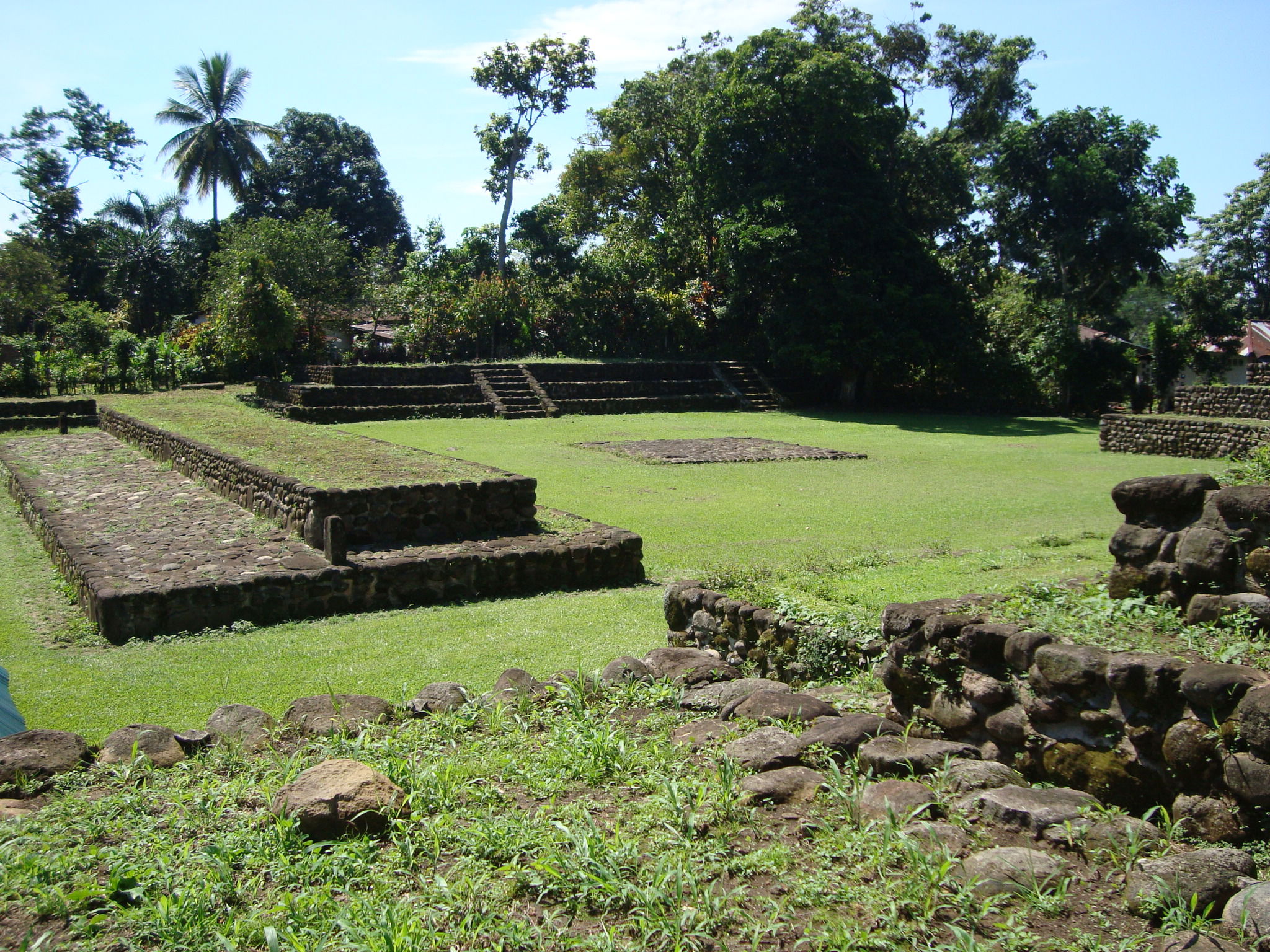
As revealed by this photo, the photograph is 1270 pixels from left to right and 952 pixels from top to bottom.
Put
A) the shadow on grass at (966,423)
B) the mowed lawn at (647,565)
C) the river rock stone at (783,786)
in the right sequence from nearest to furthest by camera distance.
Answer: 1. the river rock stone at (783,786)
2. the mowed lawn at (647,565)
3. the shadow on grass at (966,423)

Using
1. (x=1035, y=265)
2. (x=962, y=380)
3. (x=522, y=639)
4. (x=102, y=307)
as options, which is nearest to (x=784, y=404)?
(x=962, y=380)

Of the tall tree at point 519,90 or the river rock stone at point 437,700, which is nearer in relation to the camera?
the river rock stone at point 437,700

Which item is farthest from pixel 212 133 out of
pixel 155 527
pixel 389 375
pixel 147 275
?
pixel 155 527

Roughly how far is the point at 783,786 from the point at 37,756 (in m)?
2.98

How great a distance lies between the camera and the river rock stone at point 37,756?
12.8ft

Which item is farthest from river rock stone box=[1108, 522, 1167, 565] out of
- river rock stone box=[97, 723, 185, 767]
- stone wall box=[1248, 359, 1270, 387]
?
stone wall box=[1248, 359, 1270, 387]

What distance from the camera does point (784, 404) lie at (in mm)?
27859

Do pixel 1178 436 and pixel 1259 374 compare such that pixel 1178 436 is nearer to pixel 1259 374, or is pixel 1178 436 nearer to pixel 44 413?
pixel 1259 374

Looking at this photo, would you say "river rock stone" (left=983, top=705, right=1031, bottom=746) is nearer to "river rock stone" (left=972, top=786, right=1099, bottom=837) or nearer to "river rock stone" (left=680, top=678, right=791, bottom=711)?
"river rock stone" (left=972, top=786, right=1099, bottom=837)

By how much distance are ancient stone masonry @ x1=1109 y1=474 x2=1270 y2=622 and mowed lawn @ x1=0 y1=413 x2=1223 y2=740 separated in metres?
1.60

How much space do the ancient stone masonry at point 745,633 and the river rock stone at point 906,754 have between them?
1.30 m

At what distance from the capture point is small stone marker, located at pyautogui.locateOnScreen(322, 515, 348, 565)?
8234 mm

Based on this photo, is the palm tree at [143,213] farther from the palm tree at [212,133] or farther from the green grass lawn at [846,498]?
the green grass lawn at [846,498]

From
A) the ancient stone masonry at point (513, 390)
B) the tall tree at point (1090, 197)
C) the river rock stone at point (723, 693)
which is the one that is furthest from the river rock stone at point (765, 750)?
the tall tree at point (1090, 197)
